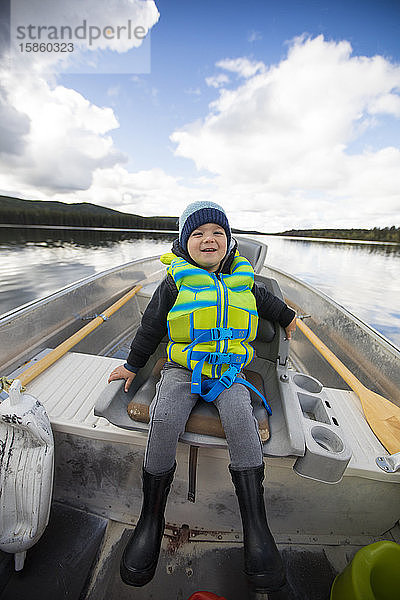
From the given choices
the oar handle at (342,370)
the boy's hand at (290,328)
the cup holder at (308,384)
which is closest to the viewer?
the boy's hand at (290,328)

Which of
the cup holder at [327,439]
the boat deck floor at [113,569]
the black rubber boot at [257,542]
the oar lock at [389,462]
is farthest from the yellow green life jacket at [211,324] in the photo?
the boat deck floor at [113,569]

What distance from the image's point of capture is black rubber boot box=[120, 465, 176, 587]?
101 cm

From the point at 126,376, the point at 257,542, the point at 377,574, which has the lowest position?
the point at 377,574

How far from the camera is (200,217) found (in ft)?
4.89

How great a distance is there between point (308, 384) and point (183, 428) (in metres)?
0.97

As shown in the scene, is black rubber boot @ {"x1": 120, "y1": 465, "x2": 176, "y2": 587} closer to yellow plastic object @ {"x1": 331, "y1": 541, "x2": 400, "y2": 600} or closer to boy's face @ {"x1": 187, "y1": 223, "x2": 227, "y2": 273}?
yellow plastic object @ {"x1": 331, "y1": 541, "x2": 400, "y2": 600}

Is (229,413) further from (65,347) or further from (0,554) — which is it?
(65,347)

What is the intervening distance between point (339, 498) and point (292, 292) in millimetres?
3414

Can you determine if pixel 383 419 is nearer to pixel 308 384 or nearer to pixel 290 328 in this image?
pixel 308 384

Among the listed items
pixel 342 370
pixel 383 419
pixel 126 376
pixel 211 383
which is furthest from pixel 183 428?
pixel 342 370

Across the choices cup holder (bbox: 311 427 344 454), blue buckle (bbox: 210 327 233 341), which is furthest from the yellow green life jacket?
cup holder (bbox: 311 427 344 454)

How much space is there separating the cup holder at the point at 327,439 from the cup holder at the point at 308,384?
14.1 inches

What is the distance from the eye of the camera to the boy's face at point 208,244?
1485 mm

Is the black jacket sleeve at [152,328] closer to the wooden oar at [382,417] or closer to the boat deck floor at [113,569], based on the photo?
the boat deck floor at [113,569]
